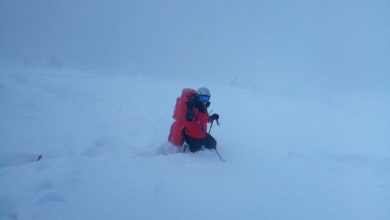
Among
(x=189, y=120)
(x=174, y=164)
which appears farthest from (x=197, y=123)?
(x=174, y=164)

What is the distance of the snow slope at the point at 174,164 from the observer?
4676 mm

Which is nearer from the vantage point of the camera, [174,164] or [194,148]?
[174,164]

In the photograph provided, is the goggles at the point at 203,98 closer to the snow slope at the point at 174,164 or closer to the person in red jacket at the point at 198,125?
the person in red jacket at the point at 198,125

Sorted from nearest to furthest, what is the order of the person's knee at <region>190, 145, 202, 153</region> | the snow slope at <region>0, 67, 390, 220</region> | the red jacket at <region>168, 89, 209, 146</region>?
the snow slope at <region>0, 67, 390, 220</region>, the red jacket at <region>168, 89, 209, 146</region>, the person's knee at <region>190, 145, 202, 153</region>

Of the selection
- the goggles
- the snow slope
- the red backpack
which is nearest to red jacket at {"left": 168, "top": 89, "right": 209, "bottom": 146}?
the red backpack

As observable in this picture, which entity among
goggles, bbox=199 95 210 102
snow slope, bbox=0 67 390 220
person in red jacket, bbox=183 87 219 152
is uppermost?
goggles, bbox=199 95 210 102

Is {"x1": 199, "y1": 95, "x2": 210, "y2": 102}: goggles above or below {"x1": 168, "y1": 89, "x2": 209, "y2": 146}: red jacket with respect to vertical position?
above

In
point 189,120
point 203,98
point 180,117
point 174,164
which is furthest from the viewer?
point 203,98

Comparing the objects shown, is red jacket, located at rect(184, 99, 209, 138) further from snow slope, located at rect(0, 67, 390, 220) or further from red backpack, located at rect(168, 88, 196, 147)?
snow slope, located at rect(0, 67, 390, 220)

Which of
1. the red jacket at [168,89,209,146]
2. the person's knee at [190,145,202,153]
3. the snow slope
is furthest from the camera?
the person's knee at [190,145,202,153]

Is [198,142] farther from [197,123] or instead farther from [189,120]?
[189,120]

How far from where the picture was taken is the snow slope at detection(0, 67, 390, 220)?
468 centimetres

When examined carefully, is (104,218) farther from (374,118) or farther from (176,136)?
(374,118)

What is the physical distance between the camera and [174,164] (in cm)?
635
